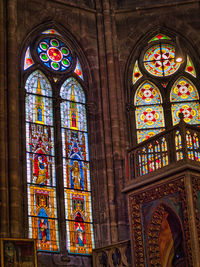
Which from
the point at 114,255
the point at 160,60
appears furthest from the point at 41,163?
the point at 160,60

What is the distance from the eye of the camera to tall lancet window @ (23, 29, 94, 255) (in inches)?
819

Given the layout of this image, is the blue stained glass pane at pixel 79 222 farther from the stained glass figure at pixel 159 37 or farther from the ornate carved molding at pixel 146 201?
→ the stained glass figure at pixel 159 37

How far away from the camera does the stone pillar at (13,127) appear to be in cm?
1966

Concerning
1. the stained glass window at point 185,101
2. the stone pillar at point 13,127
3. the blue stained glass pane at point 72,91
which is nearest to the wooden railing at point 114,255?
the stone pillar at point 13,127

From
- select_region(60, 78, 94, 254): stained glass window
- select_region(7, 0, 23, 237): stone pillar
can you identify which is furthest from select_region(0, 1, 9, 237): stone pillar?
select_region(60, 78, 94, 254): stained glass window

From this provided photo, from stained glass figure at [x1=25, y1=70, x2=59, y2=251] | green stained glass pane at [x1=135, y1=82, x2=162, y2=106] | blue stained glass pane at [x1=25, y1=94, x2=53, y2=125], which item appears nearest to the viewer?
stained glass figure at [x1=25, y1=70, x2=59, y2=251]

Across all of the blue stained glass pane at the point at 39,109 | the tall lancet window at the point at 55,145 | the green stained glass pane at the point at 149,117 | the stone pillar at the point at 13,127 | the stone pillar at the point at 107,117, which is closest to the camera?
the stone pillar at the point at 13,127

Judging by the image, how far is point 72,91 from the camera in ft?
74.9

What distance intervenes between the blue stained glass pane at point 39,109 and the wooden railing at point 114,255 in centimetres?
370

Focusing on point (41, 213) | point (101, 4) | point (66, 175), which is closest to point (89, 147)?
point (66, 175)

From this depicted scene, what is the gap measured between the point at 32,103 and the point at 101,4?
12.8ft

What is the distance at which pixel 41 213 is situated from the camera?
68.1 ft

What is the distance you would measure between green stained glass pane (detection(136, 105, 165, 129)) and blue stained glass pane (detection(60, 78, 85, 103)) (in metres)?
1.62

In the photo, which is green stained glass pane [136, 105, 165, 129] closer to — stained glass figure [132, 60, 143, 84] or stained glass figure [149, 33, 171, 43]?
stained glass figure [132, 60, 143, 84]
